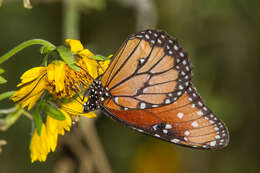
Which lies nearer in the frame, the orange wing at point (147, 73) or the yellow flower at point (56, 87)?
the yellow flower at point (56, 87)

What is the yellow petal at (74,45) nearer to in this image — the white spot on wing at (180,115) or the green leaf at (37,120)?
the green leaf at (37,120)

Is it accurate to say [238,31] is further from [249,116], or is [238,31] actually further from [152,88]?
[152,88]

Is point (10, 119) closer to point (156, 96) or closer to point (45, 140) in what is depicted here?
point (45, 140)

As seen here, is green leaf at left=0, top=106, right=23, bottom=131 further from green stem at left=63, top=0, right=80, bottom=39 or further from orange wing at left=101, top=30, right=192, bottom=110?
green stem at left=63, top=0, right=80, bottom=39

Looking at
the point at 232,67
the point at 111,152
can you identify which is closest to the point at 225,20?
the point at 232,67

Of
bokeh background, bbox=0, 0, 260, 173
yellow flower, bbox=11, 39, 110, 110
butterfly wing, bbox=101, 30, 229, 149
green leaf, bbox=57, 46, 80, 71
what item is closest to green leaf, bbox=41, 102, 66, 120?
yellow flower, bbox=11, 39, 110, 110

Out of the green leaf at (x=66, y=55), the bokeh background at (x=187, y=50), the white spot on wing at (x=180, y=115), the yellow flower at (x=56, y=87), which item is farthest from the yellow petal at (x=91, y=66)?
the bokeh background at (x=187, y=50)

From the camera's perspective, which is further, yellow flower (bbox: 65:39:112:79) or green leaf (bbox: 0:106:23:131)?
yellow flower (bbox: 65:39:112:79)

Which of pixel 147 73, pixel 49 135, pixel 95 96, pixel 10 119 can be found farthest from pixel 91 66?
pixel 10 119
